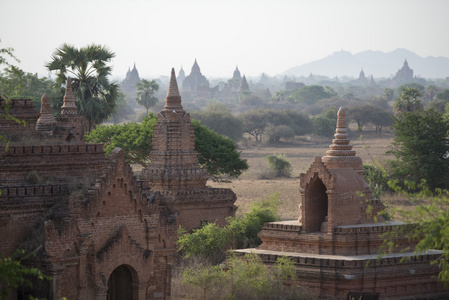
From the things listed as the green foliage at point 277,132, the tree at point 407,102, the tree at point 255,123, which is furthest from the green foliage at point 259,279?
the tree at point 255,123

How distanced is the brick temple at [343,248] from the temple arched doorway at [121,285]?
5958mm

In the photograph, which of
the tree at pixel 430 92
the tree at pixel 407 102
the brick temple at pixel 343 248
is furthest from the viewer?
the tree at pixel 430 92

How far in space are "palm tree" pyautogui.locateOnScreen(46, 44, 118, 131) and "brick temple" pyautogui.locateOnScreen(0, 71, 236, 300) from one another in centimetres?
1510

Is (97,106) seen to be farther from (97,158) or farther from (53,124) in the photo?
(97,158)

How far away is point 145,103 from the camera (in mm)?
101500

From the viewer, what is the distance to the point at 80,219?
19359 millimetres

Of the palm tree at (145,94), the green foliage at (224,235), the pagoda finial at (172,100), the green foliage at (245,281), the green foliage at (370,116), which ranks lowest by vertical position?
the green foliage at (245,281)

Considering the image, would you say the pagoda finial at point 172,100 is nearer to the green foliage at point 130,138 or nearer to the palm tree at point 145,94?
the green foliage at point 130,138

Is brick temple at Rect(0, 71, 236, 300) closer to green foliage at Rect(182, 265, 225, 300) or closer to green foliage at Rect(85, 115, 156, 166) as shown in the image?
green foliage at Rect(182, 265, 225, 300)

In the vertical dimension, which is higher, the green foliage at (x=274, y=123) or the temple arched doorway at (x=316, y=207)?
the green foliage at (x=274, y=123)

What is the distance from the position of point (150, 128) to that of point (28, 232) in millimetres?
23923

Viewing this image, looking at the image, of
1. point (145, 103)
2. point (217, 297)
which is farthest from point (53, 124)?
point (145, 103)

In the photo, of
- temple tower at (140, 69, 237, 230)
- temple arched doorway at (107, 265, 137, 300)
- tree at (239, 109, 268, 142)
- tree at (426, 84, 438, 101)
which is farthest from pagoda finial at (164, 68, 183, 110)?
tree at (426, 84, 438, 101)

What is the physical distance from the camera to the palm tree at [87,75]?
38.2 meters
